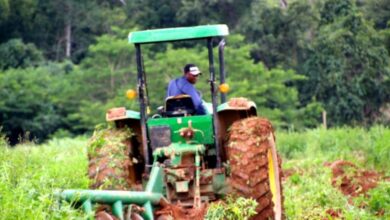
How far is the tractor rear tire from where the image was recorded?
722 cm

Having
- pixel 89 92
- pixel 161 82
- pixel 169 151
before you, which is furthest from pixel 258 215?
pixel 89 92

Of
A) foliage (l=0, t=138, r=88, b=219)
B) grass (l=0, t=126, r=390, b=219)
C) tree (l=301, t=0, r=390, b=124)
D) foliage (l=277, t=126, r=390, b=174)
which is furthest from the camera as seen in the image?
tree (l=301, t=0, r=390, b=124)

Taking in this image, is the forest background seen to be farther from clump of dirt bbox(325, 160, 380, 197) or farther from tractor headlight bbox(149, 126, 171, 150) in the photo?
tractor headlight bbox(149, 126, 171, 150)

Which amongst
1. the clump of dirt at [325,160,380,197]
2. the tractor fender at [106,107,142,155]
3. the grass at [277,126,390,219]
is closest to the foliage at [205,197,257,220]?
the grass at [277,126,390,219]

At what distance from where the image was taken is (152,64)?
126 feet

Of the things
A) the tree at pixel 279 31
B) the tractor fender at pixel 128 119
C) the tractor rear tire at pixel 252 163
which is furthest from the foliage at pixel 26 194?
the tree at pixel 279 31

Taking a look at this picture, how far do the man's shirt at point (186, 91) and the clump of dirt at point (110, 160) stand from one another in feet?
2.22

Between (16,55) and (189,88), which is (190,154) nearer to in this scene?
(189,88)

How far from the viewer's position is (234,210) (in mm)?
6980

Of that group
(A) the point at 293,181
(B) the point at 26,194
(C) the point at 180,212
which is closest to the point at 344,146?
(A) the point at 293,181

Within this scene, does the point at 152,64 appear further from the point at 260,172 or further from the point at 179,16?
the point at 260,172

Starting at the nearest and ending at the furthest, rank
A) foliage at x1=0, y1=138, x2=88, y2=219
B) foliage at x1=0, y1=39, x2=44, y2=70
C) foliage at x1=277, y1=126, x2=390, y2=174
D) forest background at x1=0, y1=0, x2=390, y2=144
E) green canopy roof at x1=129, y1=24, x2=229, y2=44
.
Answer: foliage at x1=0, y1=138, x2=88, y2=219, green canopy roof at x1=129, y1=24, x2=229, y2=44, foliage at x1=277, y1=126, x2=390, y2=174, forest background at x1=0, y1=0, x2=390, y2=144, foliage at x1=0, y1=39, x2=44, y2=70

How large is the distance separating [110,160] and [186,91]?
122 centimetres

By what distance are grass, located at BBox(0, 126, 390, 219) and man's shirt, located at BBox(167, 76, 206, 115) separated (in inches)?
51.8
